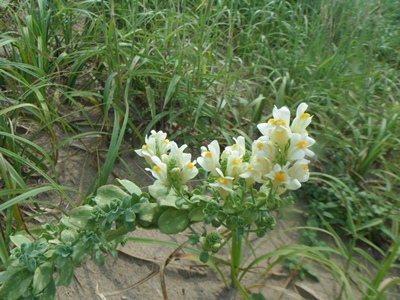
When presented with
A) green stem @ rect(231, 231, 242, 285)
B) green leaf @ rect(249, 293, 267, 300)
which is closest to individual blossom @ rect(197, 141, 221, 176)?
green stem @ rect(231, 231, 242, 285)

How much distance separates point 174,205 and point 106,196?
0.15m

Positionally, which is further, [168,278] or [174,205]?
[168,278]

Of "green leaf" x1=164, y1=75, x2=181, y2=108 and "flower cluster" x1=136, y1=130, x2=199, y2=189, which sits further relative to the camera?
"green leaf" x1=164, y1=75, x2=181, y2=108

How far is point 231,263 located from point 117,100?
830mm

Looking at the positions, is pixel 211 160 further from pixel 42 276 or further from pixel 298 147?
pixel 42 276

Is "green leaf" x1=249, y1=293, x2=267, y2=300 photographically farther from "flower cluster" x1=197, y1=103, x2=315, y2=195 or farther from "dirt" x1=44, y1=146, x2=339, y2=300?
"flower cluster" x1=197, y1=103, x2=315, y2=195

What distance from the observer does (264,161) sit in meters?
1.00

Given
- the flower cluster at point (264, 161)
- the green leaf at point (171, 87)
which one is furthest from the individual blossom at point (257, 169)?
the green leaf at point (171, 87)

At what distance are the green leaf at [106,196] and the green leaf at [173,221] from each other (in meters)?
0.10

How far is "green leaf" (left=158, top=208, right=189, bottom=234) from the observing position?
3.42 feet

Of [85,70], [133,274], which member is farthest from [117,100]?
[133,274]

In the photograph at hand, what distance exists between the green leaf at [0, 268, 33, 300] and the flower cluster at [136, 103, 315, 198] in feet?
1.12

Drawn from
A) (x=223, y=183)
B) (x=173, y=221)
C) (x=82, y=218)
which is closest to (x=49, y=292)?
(x=82, y=218)

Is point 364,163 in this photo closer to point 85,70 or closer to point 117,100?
point 117,100
